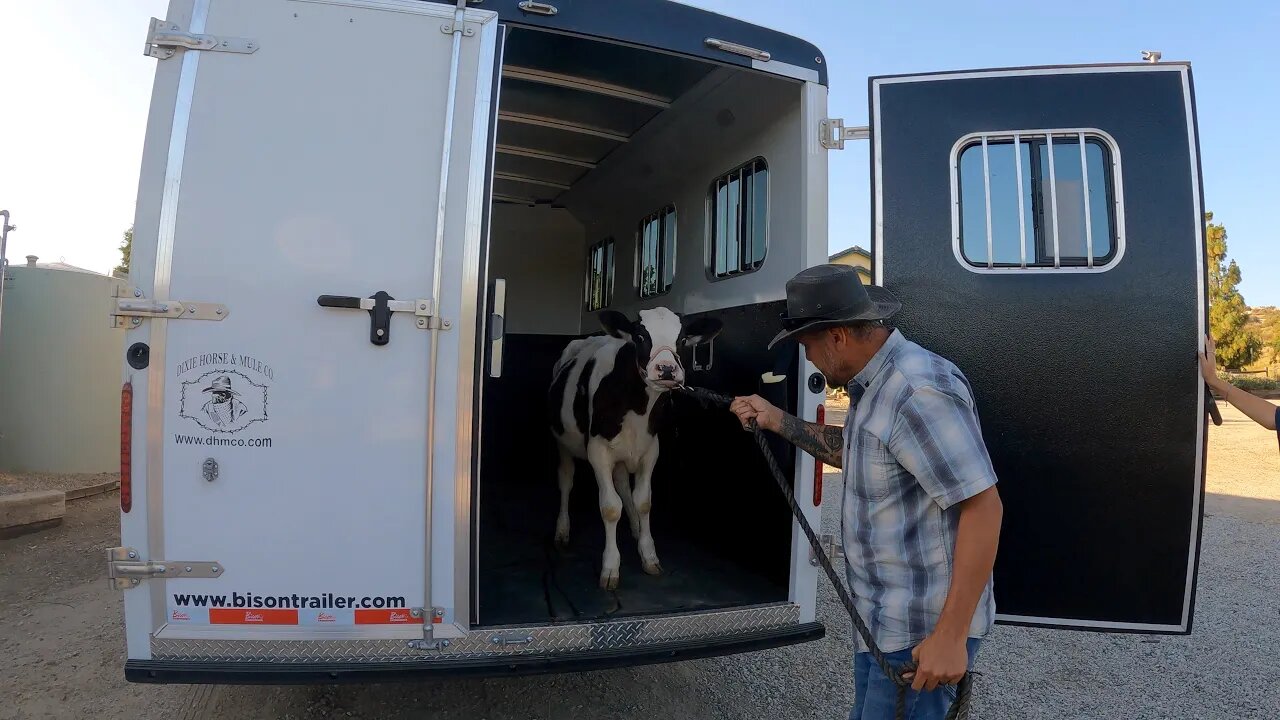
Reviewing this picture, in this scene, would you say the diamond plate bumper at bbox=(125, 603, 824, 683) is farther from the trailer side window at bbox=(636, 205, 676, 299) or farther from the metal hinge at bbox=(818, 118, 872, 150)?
the trailer side window at bbox=(636, 205, 676, 299)

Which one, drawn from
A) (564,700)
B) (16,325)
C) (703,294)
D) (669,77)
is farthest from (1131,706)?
(16,325)

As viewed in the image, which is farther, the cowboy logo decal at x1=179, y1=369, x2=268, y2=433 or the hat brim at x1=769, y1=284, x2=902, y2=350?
the cowboy logo decal at x1=179, y1=369, x2=268, y2=433

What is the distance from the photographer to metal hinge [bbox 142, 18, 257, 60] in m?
2.43

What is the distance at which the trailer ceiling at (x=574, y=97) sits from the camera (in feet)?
12.9

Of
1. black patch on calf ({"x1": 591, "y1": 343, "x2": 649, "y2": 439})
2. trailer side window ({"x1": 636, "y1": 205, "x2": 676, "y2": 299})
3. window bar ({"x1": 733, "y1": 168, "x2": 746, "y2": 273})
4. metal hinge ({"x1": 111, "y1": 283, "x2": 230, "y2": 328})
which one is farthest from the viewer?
trailer side window ({"x1": 636, "y1": 205, "x2": 676, "y2": 299})

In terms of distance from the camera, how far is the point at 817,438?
2471mm

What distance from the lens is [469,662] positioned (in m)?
2.55

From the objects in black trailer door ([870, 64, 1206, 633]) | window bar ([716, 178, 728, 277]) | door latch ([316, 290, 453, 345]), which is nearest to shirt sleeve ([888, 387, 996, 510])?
black trailer door ([870, 64, 1206, 633])

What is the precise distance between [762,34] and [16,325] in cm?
952

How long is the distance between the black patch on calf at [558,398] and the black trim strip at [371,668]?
235 centimetres

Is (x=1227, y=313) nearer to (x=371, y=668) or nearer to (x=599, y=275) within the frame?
(x=599, y=275)

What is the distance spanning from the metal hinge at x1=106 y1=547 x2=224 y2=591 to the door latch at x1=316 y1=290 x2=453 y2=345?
3.09ft

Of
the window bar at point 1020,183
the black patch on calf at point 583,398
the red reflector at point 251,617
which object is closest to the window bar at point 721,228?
the black patch on calf at point 583,398

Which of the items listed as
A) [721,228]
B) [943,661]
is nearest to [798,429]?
[943,661]
